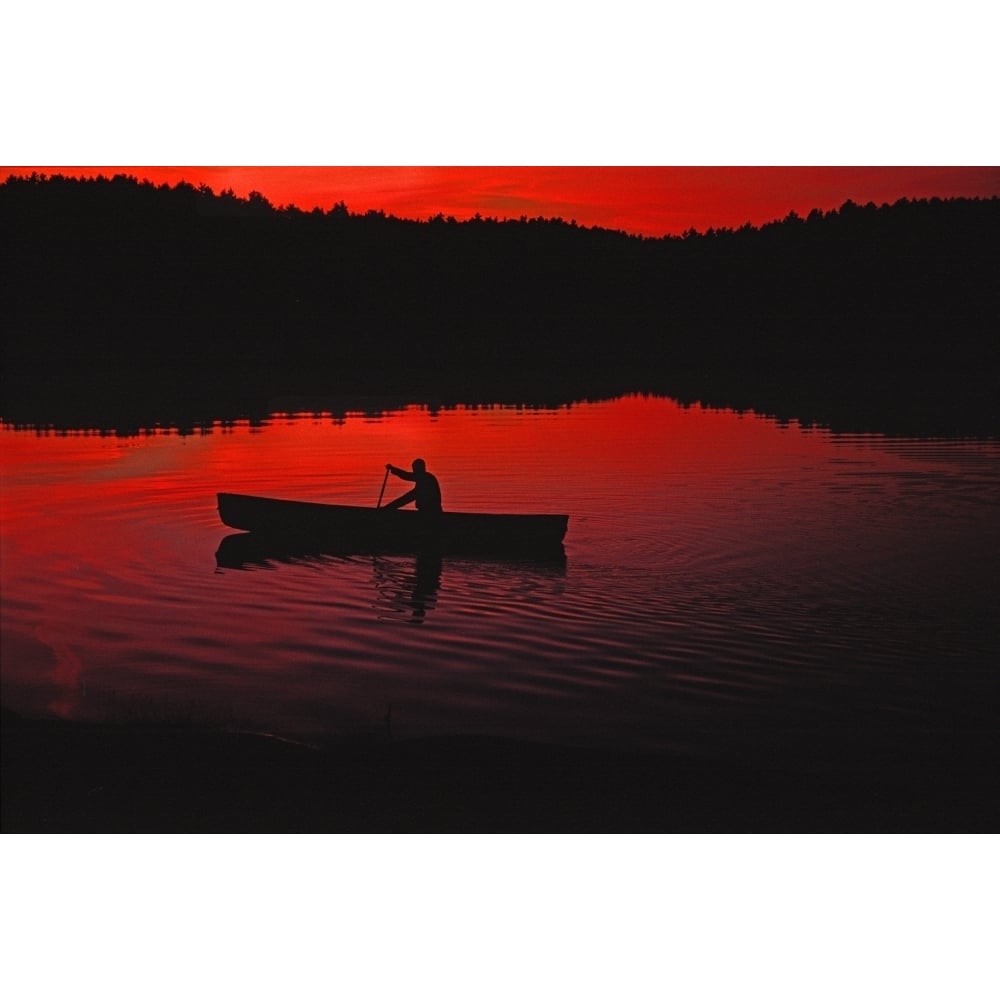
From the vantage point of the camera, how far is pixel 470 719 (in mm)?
6242

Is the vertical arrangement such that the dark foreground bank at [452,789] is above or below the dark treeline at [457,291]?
below

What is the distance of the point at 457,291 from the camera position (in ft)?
30.2

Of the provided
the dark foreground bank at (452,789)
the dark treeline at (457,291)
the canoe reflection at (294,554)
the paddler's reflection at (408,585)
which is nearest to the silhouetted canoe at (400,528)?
the canoe reflection at (294,554)

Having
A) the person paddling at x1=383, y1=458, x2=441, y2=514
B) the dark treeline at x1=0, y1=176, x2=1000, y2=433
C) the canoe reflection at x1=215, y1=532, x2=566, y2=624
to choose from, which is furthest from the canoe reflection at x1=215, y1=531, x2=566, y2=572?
the dark treeline at x1=0, y1=176, x2=1000, y2=433

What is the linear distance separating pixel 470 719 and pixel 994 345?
5.06 m

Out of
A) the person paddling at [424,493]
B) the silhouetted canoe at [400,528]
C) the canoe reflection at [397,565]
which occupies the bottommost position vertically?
the canoe reflection at [397,565]

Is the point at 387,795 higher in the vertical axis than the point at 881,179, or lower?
lower

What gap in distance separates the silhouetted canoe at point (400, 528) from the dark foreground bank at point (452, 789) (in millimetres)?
4030

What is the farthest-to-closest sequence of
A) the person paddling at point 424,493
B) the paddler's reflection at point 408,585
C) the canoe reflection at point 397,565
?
the person paddling at point 424,493
the canoe reflection at point 397,565
the paddler's reflection at point 408,585

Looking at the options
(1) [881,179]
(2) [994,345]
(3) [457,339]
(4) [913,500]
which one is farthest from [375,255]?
(4) [913,500]

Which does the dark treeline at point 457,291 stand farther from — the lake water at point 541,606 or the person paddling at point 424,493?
the lake water at point 541,606

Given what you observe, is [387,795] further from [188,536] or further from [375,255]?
[188,536]

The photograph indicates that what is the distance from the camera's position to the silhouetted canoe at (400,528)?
9.66 m

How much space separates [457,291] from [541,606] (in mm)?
2555
